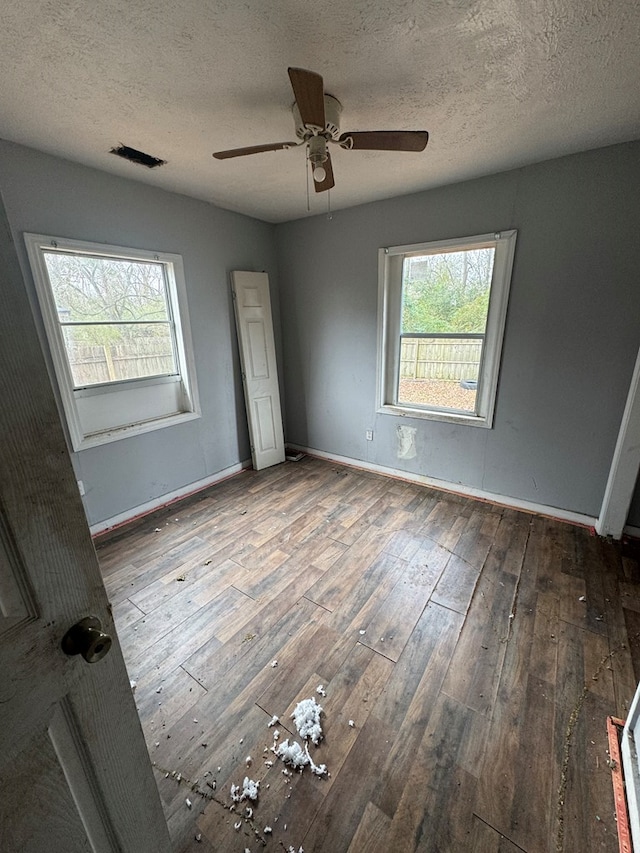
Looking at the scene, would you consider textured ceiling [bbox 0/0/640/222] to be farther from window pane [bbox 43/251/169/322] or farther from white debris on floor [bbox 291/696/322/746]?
white debris on floor [bbox 291/696/322/746]

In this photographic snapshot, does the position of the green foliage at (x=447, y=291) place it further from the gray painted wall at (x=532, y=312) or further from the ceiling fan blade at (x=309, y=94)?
the ceiling fan blade at (x=309, y=94)

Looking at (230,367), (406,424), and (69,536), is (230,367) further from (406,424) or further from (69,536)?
(69,536)

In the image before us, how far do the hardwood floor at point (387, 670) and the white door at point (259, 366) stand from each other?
3.91 ft

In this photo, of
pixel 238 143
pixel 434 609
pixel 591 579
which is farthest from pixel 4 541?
pixel 591 579

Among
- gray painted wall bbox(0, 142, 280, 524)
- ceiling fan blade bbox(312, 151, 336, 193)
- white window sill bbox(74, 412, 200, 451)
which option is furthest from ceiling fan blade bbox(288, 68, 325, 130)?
white window sill bbox(74, 412, 200, 451)

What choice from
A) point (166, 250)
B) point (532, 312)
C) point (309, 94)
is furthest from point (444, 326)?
point (166, 250)

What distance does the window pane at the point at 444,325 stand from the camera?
274 centimetres

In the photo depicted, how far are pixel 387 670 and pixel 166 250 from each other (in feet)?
10.7

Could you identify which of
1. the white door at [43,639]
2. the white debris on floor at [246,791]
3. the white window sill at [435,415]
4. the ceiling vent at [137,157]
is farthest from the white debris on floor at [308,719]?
the ceiling vent at [137,157]

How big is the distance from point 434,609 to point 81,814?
5.58ft

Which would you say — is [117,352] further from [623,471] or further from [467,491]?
[623,471]

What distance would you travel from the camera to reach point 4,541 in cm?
49

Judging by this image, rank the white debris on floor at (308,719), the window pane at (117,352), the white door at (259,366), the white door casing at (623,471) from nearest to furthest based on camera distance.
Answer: the white debris on floor at (308,719), the white door casing at (623,471), the window pane at (117,352), the white door at (259,366)

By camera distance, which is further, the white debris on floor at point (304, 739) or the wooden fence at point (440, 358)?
the wooden fence at point (440, 358)
